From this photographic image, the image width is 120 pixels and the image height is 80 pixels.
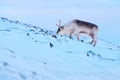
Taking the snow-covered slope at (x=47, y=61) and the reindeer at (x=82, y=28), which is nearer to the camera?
the snow-covered slope at (x=47, y=61)

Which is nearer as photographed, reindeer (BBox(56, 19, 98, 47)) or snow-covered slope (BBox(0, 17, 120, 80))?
snow-covered slope (BBox(0, 17, 120, 80))

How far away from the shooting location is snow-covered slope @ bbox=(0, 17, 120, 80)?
28.3 feet

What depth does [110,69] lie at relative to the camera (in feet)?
35.5

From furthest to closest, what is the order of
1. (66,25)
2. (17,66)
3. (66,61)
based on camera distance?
1. (66,25)
2. (66,61)
3. (17,66)

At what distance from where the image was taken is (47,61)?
963cm

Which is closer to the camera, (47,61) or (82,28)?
(47,61)

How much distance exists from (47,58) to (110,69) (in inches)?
70.0

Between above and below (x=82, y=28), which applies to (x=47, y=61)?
above

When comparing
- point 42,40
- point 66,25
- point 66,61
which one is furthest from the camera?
point 66,25

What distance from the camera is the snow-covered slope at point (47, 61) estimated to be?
8.62 metres

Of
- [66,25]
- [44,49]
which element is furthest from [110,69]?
[66,25]

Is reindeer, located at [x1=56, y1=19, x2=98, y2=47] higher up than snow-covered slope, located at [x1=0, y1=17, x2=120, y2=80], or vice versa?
snow-covered slope, located at [x1=0, y1=17, x2=120, y2=80]

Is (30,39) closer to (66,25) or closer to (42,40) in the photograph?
(42,40)

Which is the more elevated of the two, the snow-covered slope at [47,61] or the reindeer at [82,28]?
the snow-covered slope at [47,61]
